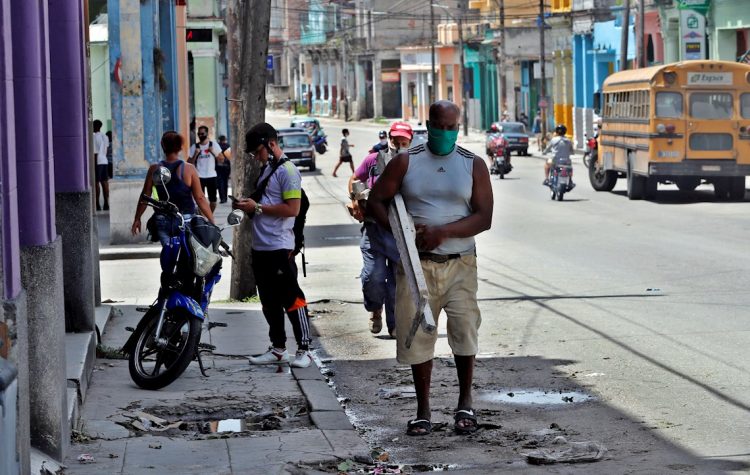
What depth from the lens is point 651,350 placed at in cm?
1089

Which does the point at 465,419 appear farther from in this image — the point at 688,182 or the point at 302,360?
the point at 688,182

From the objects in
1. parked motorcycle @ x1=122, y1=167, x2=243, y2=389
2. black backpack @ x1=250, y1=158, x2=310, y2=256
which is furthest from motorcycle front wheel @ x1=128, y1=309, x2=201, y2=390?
black backpack @ x1=250, y1=158, x2=310, y2=256

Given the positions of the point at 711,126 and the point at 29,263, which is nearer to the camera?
the point at 29,263

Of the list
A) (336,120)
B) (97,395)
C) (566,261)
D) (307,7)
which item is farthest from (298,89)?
(97,395)

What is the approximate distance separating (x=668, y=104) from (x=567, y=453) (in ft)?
74.8

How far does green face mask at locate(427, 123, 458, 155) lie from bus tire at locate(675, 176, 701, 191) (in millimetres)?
23149

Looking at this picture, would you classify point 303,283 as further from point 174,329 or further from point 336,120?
point 336,120

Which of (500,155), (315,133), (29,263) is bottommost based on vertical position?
(500,155)

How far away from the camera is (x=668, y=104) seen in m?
29.5

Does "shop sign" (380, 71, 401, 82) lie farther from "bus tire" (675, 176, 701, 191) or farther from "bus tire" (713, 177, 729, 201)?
"bus tire" (713, 177, 729, 201)

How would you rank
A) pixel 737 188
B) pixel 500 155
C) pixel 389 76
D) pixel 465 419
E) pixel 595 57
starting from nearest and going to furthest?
1. pixel 465 419
2. pixel 737 188
3. pixel 500 155
4. pixel 595 57
5. pixel 389 76

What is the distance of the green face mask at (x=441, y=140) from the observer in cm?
804

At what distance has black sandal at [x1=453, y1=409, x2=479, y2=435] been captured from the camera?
8.17 meters

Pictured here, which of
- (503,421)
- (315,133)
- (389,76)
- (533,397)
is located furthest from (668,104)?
(389,76)
